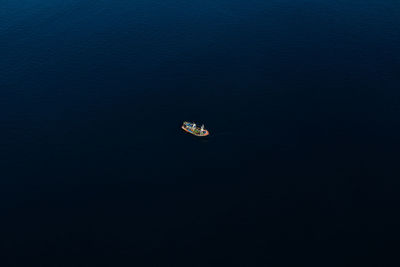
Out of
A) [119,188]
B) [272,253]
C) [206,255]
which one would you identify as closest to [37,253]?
[119,188]

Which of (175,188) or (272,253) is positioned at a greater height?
(175,188)

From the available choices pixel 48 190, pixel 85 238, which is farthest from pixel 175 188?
pixel 48 190

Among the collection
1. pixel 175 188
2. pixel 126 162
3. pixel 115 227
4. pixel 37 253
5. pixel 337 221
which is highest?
pixel 126 162

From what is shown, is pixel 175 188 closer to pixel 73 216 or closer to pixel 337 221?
pixel 73 216

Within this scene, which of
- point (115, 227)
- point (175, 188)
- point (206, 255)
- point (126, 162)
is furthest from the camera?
point (126, 162)

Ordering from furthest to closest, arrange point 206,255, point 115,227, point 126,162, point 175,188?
point 126,162 < point 175,188 < point 115,227 < point 206,255

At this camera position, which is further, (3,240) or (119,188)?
(119,188)

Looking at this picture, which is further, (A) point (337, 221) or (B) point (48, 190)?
(B) point (48, 190)

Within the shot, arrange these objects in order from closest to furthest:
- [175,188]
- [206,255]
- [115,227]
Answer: [206,255] → [115,227] → [175,188]

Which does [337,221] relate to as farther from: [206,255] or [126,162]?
[126,162]
